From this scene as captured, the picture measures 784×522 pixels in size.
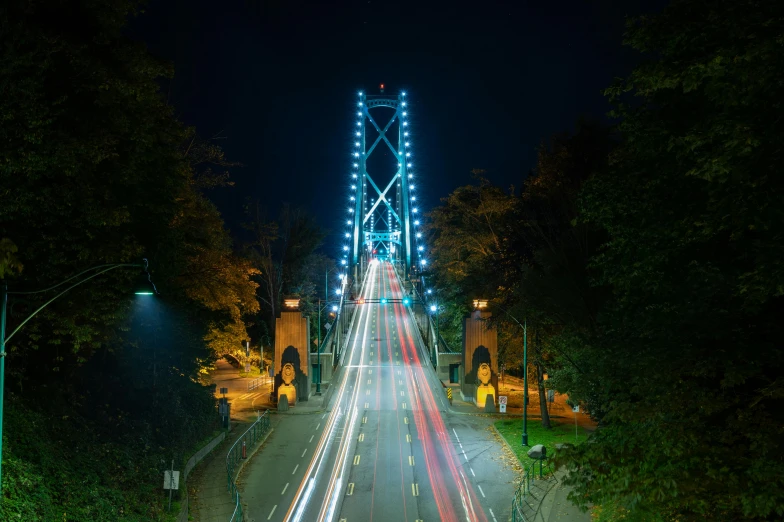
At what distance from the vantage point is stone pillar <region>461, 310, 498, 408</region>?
40.4 metres

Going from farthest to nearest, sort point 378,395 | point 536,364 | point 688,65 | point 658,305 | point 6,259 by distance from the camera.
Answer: point 378,395
point 536,364
point 658,305
point 6,259
point 688,65

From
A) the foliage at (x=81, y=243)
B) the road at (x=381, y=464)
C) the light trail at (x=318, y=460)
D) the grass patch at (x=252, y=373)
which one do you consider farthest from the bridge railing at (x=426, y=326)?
the foliage at (x=81, y=243)

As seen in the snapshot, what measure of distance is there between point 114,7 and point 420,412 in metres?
27.6

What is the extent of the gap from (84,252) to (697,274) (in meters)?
12.7

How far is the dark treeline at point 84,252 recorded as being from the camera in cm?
1348

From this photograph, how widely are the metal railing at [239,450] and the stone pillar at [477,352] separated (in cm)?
1362

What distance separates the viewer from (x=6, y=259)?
10.4m

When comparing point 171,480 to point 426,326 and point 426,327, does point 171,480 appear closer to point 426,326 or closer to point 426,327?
point 426,327

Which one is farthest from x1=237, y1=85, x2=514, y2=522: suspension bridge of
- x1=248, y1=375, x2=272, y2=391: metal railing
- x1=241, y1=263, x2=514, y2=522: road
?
x1=248, y1=375, x2=272, y2=391: metal railing

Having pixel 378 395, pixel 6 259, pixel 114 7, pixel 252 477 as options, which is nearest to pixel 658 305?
pixel 6 259

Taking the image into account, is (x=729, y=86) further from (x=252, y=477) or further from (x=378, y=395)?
(x=378, y=395)

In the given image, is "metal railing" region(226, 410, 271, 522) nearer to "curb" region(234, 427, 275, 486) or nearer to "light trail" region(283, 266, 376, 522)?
"curb" region(234, 427, 275, 486)

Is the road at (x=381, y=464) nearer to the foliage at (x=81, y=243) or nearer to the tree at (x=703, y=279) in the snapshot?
the foliage at (x=81, y=243)

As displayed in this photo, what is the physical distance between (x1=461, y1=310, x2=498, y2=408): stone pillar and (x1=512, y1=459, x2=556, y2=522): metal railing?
16530 millimetres
